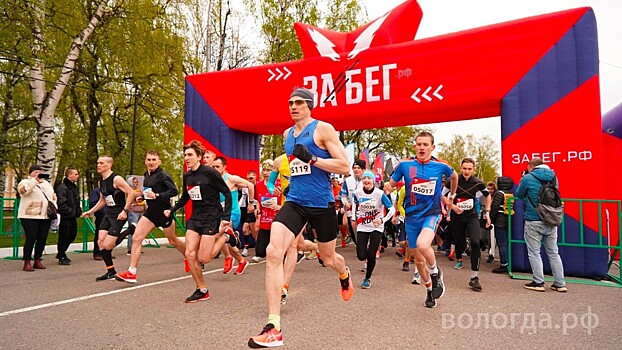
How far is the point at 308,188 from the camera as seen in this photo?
13.0 ft

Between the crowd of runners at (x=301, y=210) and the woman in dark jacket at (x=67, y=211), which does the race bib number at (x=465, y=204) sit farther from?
the woman in dark jacket at (x=67, y=211)

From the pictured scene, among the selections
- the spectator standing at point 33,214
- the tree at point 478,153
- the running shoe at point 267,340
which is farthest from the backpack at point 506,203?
the tree at point 478,153

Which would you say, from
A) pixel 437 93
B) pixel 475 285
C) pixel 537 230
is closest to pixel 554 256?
pixel 537 230

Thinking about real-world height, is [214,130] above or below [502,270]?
above

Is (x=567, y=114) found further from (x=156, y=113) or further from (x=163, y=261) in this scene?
(x=156, y=113)

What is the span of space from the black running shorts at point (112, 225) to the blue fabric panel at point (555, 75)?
713cm

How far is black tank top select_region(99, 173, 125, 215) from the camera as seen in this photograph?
7406mm

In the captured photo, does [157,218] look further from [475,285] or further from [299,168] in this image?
[475,285]

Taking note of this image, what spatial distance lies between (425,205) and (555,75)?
440 centimetres

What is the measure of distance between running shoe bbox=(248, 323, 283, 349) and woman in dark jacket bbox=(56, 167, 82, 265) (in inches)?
288

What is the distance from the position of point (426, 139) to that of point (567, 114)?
379 centimetres

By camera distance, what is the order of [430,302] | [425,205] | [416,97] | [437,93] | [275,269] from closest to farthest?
[275,269], [430,302], [425,205], [437,93], [416,97]

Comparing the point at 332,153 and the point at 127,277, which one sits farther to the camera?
the point at 127,277

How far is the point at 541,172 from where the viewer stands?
6.60 meters
